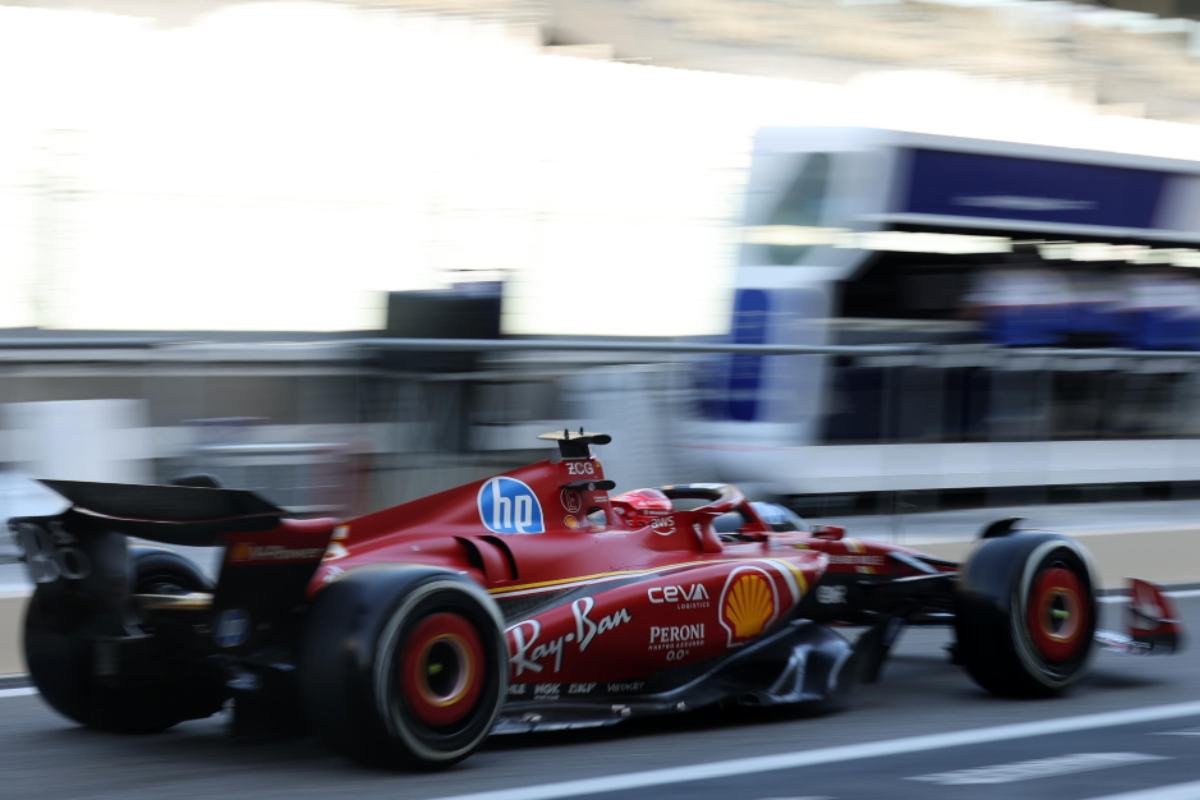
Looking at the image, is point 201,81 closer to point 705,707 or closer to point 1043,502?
point 1043,502

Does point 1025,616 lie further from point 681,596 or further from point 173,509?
point 173,509

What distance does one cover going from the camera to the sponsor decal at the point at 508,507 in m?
5.86

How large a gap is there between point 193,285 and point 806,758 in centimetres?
1539

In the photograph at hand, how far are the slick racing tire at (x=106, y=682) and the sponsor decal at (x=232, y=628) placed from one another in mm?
521

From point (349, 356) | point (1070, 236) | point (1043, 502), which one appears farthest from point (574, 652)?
point (1070, 236)

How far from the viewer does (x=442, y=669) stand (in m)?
5.25

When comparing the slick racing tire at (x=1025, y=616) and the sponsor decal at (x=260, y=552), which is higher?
the sponsor decal at (x=260, y=552)

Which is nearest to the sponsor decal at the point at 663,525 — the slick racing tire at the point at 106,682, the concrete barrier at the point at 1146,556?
the slick racing tire at the point at 106,682

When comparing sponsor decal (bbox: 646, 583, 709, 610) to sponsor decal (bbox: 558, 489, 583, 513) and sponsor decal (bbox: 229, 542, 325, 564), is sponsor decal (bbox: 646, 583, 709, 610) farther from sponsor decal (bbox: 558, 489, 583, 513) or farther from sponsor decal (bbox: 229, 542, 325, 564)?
sponsor decal (bbox: 229, 542, 325, 564)

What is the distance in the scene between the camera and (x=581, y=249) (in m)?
24.1

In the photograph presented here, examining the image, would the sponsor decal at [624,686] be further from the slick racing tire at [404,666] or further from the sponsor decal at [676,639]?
the slick racing tire at [404,666]

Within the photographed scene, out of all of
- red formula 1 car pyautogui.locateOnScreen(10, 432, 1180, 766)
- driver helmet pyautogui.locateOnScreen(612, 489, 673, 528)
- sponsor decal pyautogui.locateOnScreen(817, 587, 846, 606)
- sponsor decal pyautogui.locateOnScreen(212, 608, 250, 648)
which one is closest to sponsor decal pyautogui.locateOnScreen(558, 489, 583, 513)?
red formula 1 car pyautogui.locateOnScreen(10, 432, 1180, 766)

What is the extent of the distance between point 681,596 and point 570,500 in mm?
Answer: 503

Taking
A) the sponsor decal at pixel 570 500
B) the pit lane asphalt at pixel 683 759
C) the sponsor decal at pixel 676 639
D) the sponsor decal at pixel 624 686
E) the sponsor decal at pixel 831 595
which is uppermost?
the sponsor decal at pixel 570 500
